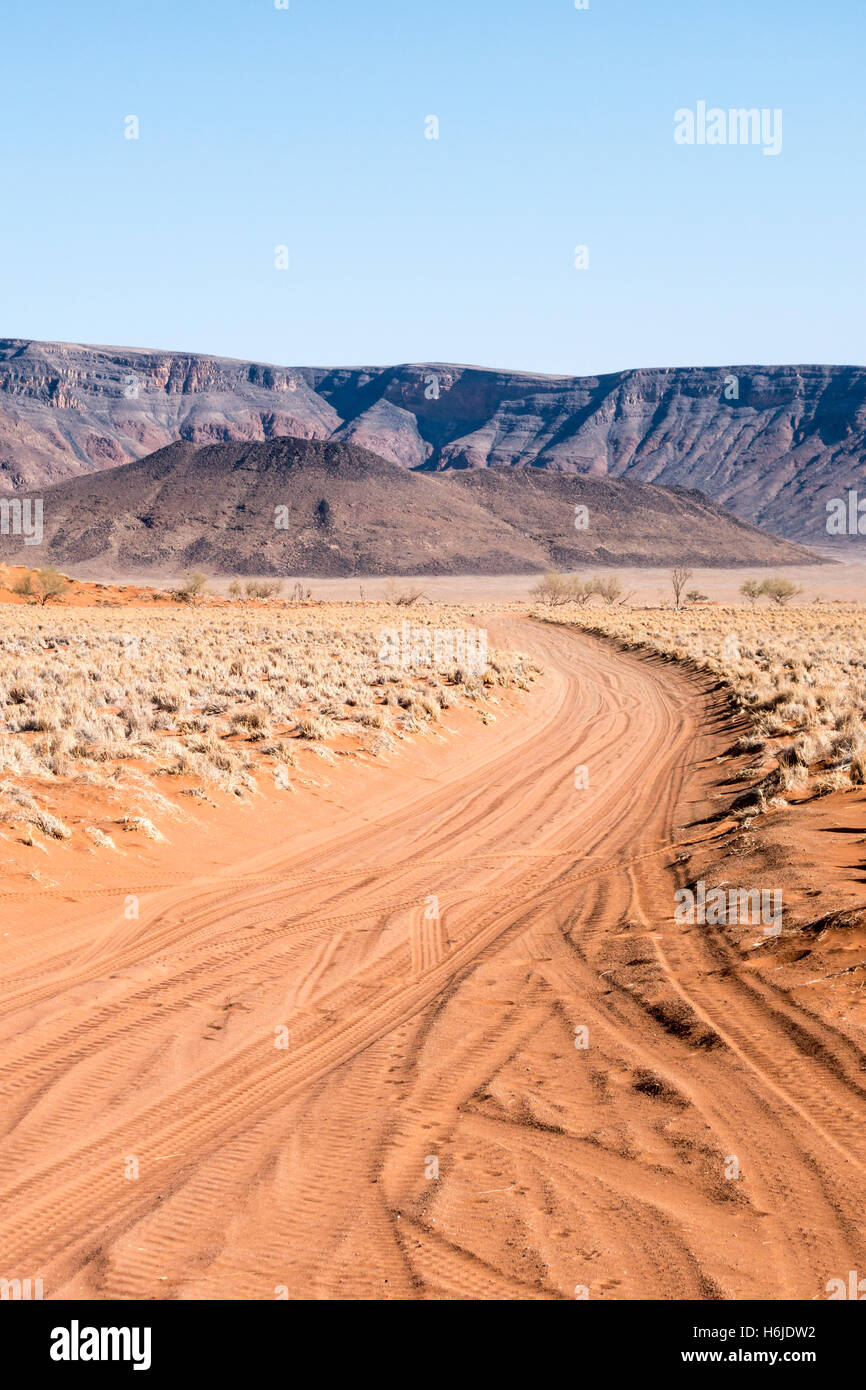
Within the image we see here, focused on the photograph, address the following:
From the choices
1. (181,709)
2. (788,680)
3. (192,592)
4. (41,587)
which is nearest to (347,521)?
(192,592)

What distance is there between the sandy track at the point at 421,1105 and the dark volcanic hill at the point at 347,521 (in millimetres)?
109518

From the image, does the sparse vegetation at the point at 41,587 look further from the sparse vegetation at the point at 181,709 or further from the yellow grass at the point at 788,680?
the yellow grass at the point at 788,680

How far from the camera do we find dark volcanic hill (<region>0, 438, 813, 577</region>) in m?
124

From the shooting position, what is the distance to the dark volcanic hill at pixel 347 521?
12369cm

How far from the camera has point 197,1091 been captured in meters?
6.05

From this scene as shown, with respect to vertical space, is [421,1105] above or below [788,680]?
below

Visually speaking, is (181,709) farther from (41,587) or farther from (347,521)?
(347,521)

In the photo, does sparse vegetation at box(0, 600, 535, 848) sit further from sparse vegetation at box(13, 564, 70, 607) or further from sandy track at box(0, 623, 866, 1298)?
sparse vegetation at box(13, 564, 70, 607)

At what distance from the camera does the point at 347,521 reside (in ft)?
430


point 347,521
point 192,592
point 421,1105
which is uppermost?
point 347,521

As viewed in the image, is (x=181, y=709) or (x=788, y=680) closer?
(x=181, y=709)

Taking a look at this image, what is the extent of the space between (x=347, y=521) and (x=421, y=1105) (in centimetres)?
12803

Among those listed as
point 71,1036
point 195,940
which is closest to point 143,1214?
point 71,1036

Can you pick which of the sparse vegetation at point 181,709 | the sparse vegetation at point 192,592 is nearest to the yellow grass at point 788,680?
the sparse vegetation at point 181,709
